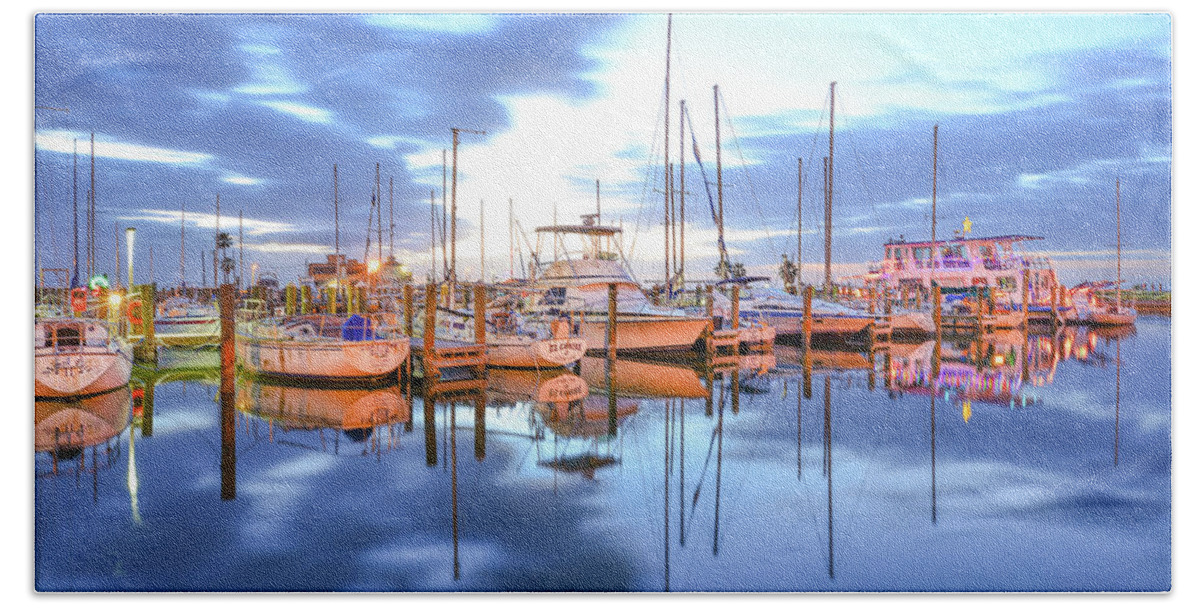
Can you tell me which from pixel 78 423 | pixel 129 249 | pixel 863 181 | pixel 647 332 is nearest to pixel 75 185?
pixel 129 249

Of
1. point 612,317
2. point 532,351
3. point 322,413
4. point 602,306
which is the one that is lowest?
point 322,413

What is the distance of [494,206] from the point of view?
22.6 feet

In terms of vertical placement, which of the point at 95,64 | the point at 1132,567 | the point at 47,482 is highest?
the point at 95,64

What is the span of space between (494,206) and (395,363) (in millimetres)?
5086

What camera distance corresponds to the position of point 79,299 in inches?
274

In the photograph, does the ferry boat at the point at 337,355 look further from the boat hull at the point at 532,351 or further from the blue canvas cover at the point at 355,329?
the boat hull at the point at 532,351

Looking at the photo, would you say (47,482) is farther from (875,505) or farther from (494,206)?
(875,505)

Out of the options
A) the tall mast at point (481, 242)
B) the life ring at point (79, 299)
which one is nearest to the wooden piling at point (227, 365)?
the life ring at point (79, 299)

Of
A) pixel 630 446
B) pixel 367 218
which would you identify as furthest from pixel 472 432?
pixel 367 218

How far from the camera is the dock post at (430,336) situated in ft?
36.0

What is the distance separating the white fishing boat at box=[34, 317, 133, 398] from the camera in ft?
26.6

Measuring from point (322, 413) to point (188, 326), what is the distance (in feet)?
34.8

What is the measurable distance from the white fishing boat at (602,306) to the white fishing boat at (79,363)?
7.76 meters

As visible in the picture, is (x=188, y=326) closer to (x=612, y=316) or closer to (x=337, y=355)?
(x=337, y=355)
